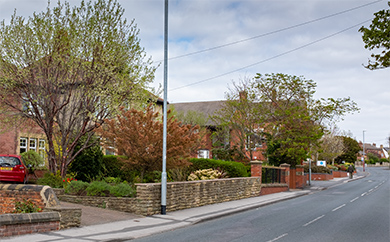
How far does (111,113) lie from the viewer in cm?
1877

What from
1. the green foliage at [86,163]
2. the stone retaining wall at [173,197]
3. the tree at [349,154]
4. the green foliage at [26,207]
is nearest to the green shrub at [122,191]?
the stone retaining wall at [173,197]

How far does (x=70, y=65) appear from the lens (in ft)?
58.3

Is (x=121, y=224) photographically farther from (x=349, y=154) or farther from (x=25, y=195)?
(x=349, y=154)

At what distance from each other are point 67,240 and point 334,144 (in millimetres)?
58018

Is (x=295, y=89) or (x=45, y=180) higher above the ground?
(x=295, y=89)

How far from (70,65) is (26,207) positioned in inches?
322

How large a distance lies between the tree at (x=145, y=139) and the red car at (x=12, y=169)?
4584mm

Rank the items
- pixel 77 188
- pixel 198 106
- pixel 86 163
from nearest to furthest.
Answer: pixel 77 188
pixel 86 163
pixel 198 106

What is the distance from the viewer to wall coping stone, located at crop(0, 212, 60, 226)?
944 centimetres

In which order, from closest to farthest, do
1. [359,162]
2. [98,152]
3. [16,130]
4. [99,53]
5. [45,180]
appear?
[45,180] → [99,53] → [98,152] → [16,130] → [359,162]

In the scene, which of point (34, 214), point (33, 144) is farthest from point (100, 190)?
point (33, 144)

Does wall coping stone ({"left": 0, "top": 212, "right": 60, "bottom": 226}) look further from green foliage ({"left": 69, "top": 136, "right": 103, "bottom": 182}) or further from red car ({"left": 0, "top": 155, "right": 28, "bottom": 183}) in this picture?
green foliage ({"left": 69, "top": 136, "right": 103, "bottom": 182})

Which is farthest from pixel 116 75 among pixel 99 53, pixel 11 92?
pixel 11 92

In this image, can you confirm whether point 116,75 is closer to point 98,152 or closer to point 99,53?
point 99,53
